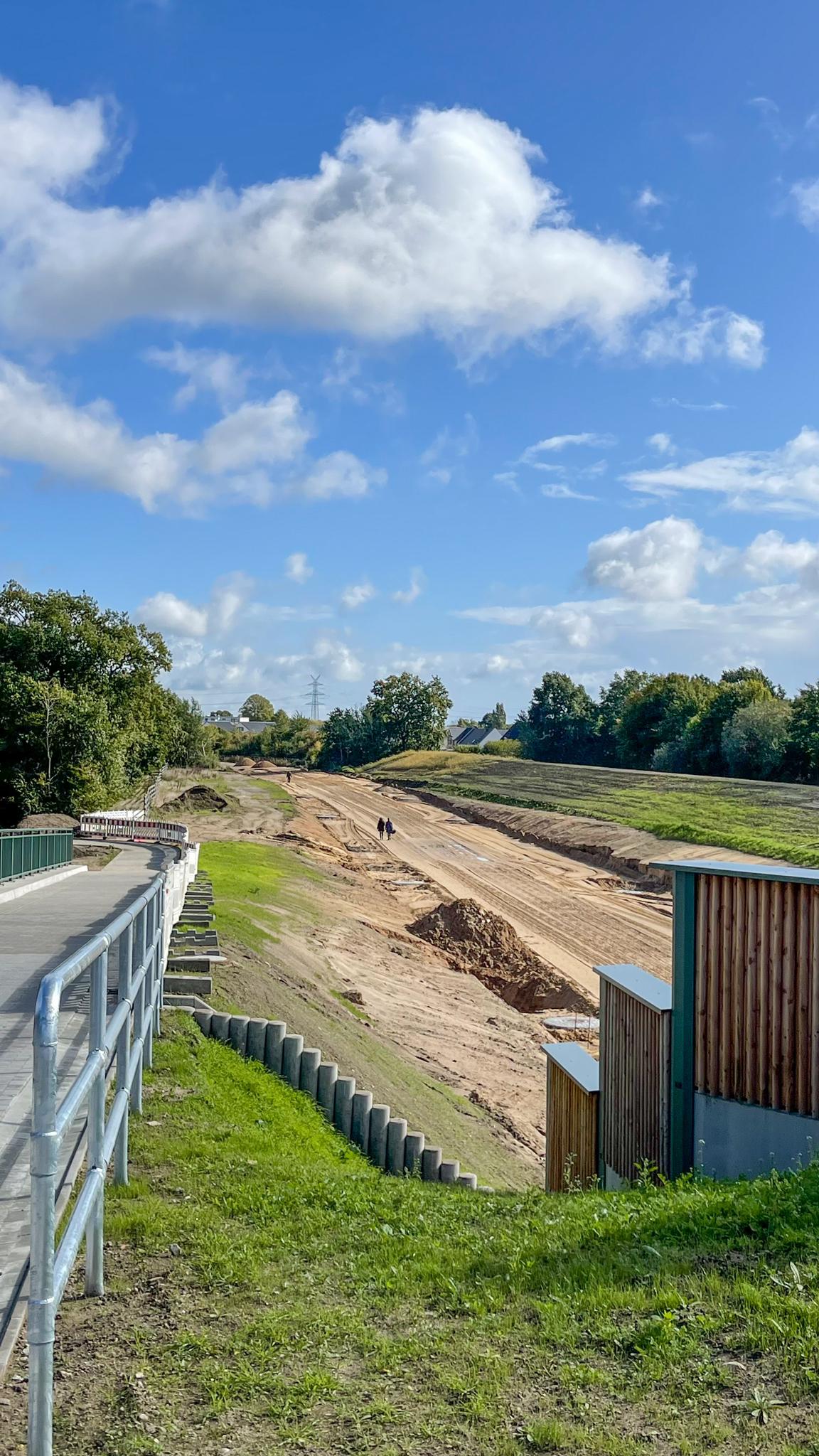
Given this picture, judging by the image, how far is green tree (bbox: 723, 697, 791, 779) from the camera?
6925 centimetres

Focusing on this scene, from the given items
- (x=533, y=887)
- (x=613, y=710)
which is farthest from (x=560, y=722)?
(x=533, y=887)

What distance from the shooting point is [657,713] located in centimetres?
9506

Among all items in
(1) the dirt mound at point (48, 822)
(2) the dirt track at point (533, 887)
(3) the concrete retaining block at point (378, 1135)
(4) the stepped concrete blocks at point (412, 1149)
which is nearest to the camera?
(4) the stepped concrete blocks at point (412, 1149)

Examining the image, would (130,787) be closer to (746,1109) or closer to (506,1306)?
(746,1109)

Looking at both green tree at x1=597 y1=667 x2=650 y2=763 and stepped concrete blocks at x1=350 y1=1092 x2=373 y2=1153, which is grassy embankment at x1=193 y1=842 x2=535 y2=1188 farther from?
green tree at x1=597 y1=667 x2=650 y2=763

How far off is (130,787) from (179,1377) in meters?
47.8

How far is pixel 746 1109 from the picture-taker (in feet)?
31.5

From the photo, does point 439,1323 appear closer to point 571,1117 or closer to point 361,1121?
point 361,1121

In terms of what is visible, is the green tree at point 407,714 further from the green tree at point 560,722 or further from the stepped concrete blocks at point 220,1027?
the stepped concrete blocks at point 220,1027

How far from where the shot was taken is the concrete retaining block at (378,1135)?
34.8 ft

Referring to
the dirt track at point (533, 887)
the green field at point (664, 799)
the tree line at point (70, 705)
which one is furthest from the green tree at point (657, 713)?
the tree line at point (70, 705)

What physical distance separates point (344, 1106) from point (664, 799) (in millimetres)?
52906

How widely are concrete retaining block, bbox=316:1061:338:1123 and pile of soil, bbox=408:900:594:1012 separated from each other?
527 inches

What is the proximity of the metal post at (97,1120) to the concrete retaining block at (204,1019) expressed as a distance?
20.8 feet
